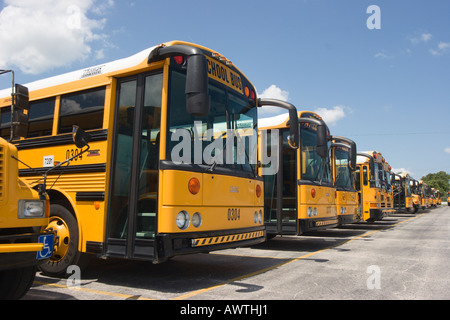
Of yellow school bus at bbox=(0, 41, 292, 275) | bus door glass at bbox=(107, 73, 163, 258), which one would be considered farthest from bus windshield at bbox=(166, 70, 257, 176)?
bus door glass at bbox=(107, 73, 163, 258)

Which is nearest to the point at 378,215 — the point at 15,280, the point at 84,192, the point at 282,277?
the point at 282,277

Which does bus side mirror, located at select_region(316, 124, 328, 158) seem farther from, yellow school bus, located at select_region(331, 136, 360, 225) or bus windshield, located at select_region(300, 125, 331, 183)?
A: yellow school bus, located at select_region(331, 136, 360, 225)

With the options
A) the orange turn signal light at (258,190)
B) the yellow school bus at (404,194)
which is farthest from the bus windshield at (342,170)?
the yellow school bus at (404,194)

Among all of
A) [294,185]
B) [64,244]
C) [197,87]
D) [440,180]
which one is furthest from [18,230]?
[440,180]

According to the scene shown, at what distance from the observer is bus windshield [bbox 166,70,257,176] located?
452 cm

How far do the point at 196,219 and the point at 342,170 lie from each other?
7.71 metres

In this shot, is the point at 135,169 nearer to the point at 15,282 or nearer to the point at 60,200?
the point at 60,200

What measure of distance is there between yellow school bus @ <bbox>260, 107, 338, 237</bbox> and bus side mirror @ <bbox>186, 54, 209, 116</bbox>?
4.23 m

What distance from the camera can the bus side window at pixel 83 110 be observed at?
5.09 m

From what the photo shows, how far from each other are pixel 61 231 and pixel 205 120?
2.45m

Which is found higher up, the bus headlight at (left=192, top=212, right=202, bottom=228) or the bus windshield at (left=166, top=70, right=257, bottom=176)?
the bus windshield at (left=166, top=70, right=257, bottom=176)

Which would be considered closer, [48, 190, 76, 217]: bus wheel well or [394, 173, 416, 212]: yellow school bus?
[48, 190, 76, 217]: bus wheel well

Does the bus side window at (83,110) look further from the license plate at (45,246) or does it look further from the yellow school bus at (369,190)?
the yellow school bus at (369,190)

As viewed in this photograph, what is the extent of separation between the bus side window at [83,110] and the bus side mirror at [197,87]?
1.70 metres
